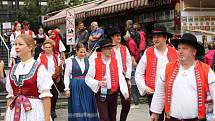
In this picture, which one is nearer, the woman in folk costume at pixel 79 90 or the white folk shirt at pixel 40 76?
the white folk shirt at pixel 40 76

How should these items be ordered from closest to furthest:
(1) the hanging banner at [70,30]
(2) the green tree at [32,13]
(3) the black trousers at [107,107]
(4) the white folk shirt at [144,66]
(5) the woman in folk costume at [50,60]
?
(4) the white folk shirt at [144,66] → (3) the black trousers at [107,107] → (5) the woman in folk costume at [50,60] → (1) the hanging banner at [70,30] → (2) the green tree at [32,13]

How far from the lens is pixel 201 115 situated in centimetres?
478

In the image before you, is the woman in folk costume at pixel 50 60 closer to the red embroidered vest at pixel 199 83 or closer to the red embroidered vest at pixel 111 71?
the red embroidered vest at pixel 111 71

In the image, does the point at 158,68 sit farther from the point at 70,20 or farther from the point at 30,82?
the point at 70,20

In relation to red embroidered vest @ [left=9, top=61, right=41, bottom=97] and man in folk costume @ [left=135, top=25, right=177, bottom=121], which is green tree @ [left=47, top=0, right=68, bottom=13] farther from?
red embroidered vest @ [left=9, top=61, right=41, bottom=97]

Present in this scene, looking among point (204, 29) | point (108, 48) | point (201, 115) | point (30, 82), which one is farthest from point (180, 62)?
point (204, 29)

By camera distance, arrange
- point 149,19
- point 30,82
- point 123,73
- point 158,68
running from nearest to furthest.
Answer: point 30,82, point 158,68, point 123,73, point 149,19

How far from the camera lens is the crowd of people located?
15.8 feet

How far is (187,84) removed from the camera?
15.7 ft

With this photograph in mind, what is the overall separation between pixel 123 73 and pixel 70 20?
476 centimetres

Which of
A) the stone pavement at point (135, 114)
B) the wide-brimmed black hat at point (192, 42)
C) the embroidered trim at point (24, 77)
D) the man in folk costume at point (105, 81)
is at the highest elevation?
the wide-brimmed black hat at point (192, 42)

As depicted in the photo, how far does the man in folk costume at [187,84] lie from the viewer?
4773 millimetres

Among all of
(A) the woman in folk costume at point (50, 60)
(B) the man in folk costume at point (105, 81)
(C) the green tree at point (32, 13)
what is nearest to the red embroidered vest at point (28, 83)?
(B) the man in folk costume at point (105, 81)

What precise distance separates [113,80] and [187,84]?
12.3 feet
